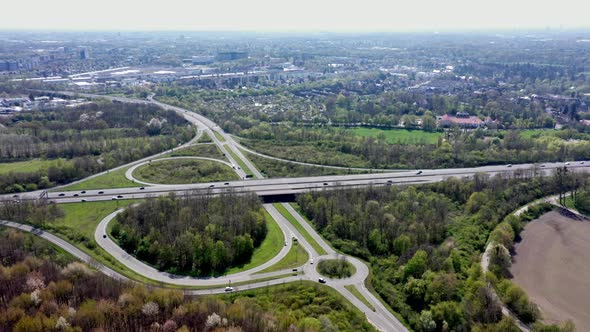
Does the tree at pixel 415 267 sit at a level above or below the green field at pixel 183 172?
below

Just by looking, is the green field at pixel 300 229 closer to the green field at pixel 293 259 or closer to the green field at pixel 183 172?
the green field at pixel 293 259

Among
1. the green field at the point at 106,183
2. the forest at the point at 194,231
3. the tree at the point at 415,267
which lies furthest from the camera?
the green field at the point at 106,183

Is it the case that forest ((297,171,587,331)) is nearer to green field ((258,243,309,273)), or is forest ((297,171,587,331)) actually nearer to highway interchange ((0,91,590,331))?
highway interchange ((0,91,590,331))

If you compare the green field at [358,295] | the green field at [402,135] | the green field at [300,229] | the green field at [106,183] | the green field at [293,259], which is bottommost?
the green field at [358,295]

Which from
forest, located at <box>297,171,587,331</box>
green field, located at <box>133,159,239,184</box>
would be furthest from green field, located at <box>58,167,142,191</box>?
forest, located at <box>297,171,587,331</box>

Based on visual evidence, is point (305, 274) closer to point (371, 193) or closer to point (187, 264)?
point (187, 264)

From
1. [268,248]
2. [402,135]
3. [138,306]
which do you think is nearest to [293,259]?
[268,248]

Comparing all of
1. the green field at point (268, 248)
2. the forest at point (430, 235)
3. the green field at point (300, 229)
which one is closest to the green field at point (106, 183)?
the green field at point (300, 229)

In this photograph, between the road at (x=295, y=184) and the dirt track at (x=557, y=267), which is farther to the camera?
the road at (x=295, y=184)
